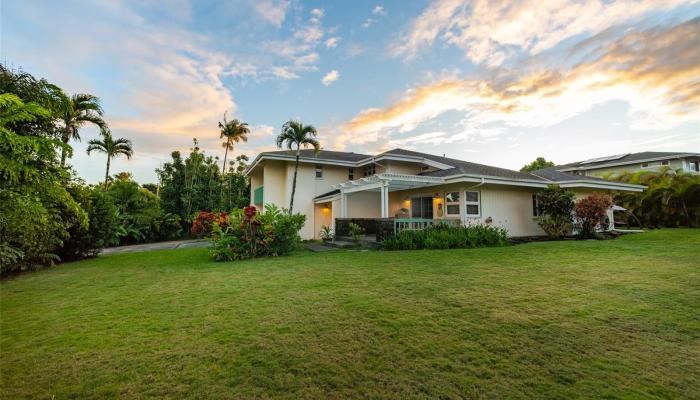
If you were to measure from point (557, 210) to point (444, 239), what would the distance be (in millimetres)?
6848

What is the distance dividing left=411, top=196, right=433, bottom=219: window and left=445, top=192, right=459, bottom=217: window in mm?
1169

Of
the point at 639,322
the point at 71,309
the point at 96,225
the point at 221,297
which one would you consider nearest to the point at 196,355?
the point at 221,297

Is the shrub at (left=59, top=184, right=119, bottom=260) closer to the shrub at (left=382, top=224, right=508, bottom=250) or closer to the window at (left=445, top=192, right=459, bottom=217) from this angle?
the shrub at (left=382, top=224, right=508, bottom=250)

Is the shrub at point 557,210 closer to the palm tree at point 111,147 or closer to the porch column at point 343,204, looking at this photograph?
the porch column at point 343,204

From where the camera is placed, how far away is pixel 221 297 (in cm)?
471

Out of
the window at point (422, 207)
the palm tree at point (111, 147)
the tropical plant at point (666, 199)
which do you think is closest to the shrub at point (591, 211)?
the window at point (422, 207)

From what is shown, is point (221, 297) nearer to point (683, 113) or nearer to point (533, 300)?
point (533, 300)

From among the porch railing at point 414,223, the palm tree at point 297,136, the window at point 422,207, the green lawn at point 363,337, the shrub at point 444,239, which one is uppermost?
the palm tree at point 297,136

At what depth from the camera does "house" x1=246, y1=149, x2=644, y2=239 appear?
13320mm

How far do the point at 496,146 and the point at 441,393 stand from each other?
20.7 meters

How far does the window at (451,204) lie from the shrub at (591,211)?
5.36 m

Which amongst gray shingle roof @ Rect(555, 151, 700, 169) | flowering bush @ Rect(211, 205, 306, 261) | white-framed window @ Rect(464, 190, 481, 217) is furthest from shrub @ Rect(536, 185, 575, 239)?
gray shingle roof @ Rect(555, 151, 700, 169)

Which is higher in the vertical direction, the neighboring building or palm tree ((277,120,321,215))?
the neighboring building

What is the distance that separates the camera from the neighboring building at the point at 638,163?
28344mm
